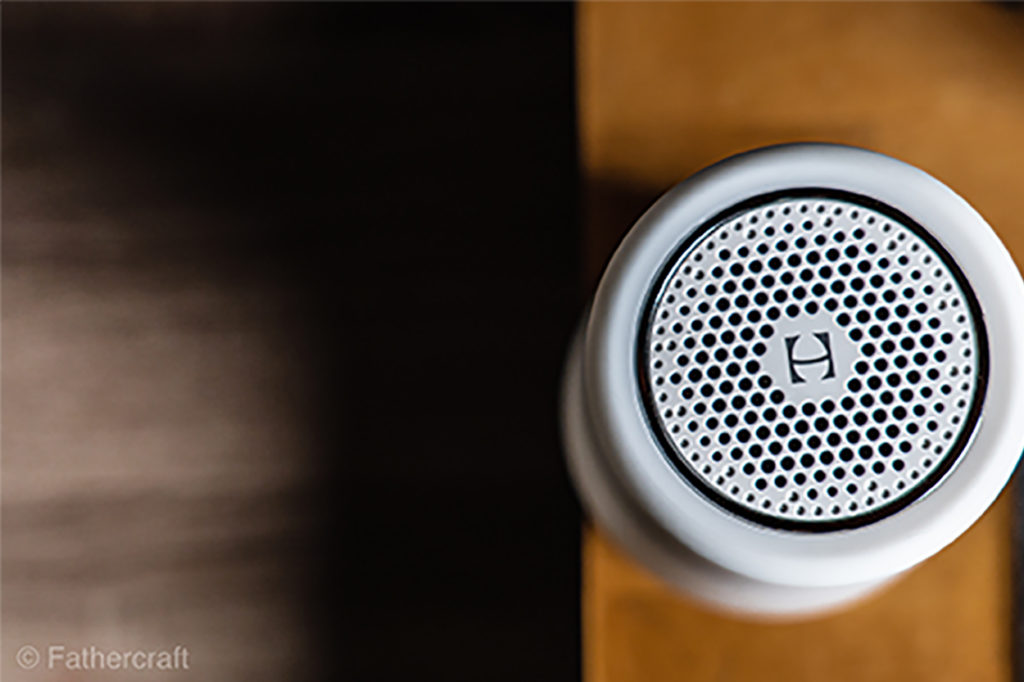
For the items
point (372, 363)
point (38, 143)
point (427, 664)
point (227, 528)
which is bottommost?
point (427, 664)

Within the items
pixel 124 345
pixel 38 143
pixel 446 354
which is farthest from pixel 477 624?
pixel 38 143

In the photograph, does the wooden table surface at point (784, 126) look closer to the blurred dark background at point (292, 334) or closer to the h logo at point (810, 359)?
the h logo at point (810, 359)

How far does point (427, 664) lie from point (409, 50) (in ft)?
1.51

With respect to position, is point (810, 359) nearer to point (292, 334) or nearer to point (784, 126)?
point (784, 126)

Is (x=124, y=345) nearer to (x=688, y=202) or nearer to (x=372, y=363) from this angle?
(x=372, y=363)

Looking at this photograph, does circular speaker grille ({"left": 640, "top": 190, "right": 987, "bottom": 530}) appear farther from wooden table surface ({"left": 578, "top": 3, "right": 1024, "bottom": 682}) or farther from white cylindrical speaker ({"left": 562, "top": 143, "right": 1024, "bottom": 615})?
wooden table surface ({"left": 578, "top": 3, "right": 1024, "bottom": 682})

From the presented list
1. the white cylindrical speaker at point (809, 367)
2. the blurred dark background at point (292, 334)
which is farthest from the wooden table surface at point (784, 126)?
the blurred dark background at point (292, 334)

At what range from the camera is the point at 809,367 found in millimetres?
265

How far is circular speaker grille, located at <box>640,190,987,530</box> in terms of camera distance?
0.86 feet

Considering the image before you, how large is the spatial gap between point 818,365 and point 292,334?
1.51 ft

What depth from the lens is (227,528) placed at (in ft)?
2.06

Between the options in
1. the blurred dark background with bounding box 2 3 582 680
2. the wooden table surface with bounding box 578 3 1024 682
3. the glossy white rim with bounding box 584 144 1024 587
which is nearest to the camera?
the glossy white rim with bounding box 584 144 1024 587

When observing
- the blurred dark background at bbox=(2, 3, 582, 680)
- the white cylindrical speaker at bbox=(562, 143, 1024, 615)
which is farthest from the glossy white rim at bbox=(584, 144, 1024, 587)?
the blurred dark background at bbox=(2, 3, 582, 680)

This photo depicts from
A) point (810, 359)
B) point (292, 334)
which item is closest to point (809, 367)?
point (810, 359)
